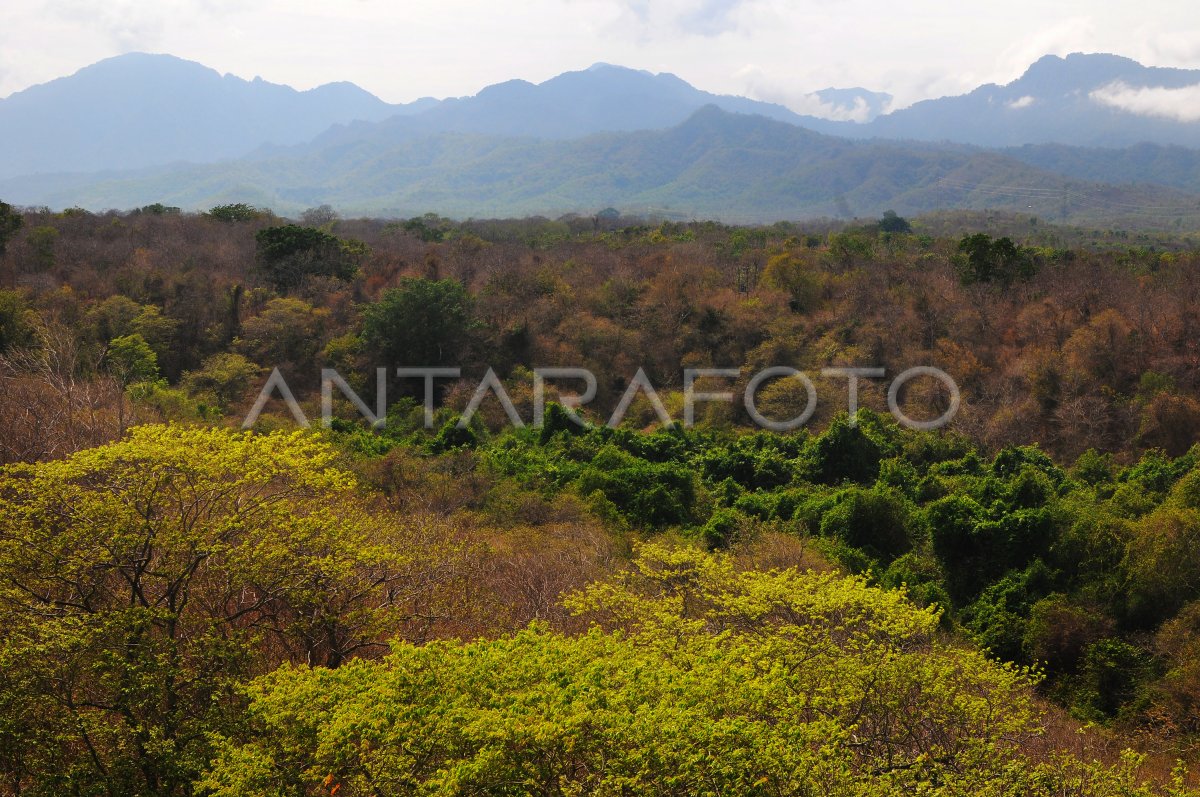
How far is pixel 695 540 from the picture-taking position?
720 inches

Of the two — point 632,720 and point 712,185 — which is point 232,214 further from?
point 712,185

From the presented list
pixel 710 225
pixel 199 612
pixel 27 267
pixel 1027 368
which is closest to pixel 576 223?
pixel 710 225

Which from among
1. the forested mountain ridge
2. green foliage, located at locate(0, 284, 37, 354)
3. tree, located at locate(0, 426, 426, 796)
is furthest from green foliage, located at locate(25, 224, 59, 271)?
tree, located at locate(0, 426, 426, 796)

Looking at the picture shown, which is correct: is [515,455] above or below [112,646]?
below

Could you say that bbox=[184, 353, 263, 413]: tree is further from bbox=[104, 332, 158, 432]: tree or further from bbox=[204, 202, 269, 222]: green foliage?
bbox=[204, 202, 269, 222]: green foliage

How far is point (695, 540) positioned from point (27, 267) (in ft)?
97.3

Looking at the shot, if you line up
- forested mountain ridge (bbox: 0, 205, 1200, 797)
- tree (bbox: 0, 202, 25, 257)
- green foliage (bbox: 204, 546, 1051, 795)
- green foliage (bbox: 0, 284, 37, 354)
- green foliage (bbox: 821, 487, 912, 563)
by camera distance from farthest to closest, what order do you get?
tree (bbox: 0, 202, 25, 257) < green foliage (bbox: 0, 284, 37, 354) < green foliage (bbox: 821, 487, 912, 563) < forested mountain ridge (bbox: 0, 205, 1200, 797) < green foliage (bbox: 204, 546, 1051, 795)

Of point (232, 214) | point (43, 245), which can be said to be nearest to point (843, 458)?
point (43, 245)

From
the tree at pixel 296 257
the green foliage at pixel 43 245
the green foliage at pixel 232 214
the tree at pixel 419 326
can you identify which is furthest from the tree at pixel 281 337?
the green foliage at pixel 232 214

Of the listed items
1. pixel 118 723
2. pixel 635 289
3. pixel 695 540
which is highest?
pixel 635 289

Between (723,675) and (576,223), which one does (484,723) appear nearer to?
(723,675)

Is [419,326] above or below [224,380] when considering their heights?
above

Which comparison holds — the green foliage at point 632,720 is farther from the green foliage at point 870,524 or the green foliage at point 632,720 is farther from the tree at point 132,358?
the tree at point 132,358

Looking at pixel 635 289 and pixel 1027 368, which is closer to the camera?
pixel 1027 368
